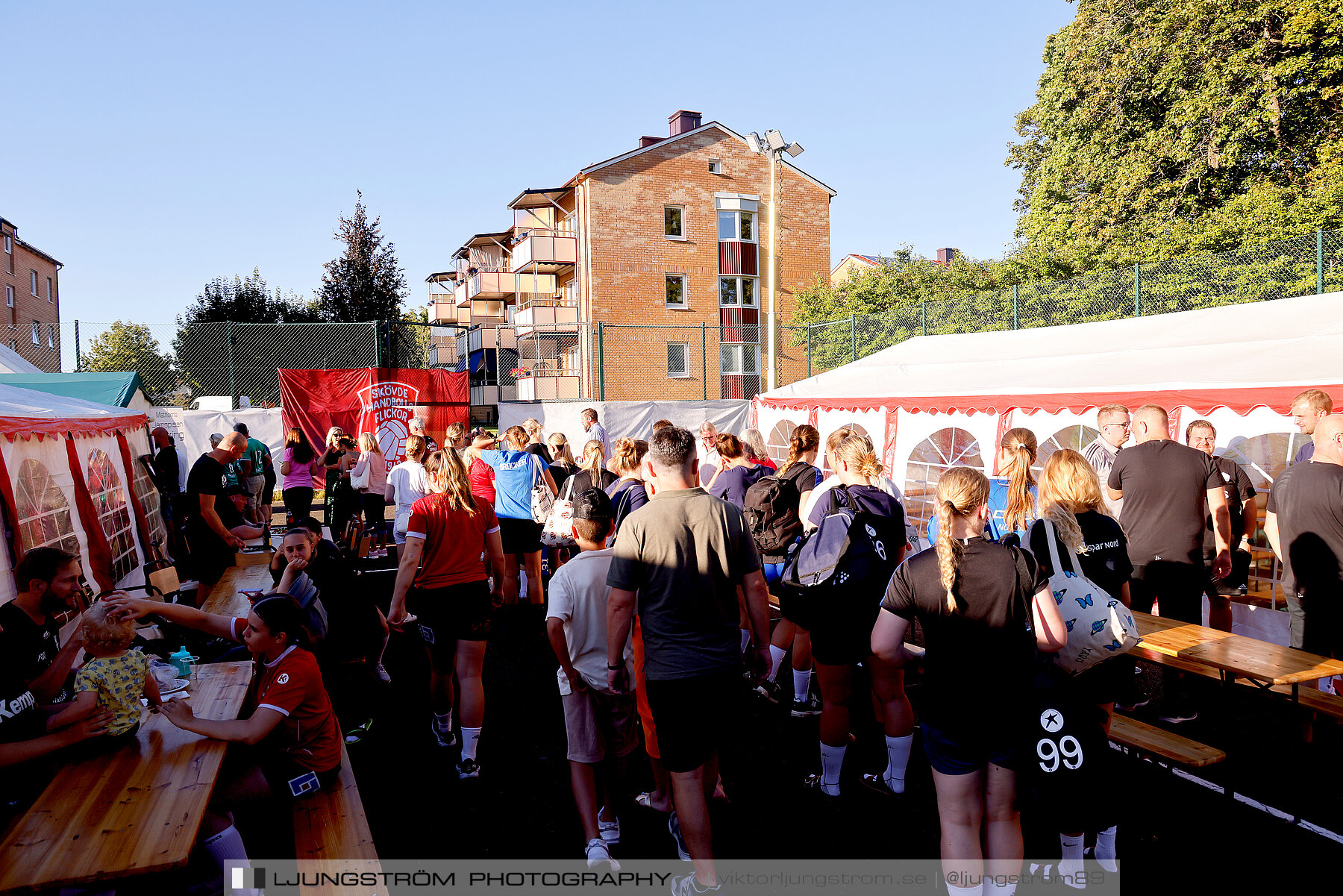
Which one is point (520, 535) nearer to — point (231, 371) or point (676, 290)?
point (231, 371)

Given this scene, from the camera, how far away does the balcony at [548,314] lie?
102 ft

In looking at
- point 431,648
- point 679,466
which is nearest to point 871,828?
point 679,466

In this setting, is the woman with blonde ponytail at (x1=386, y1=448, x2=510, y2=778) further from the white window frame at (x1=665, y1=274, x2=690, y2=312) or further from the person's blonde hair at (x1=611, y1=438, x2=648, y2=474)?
the white window frame at (x1=665, y1=274, x2=690, y2=312)

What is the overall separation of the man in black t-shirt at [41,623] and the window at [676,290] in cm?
2682

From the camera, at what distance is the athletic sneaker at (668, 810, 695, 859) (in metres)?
3.58

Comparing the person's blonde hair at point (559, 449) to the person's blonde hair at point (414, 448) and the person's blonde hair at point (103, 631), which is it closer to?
the person's blonde hair at point (414, 448)

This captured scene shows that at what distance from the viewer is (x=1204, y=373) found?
6.94m

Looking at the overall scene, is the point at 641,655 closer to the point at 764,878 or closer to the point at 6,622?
the point at 764,878

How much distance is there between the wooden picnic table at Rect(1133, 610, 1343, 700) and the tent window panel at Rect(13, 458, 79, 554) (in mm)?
6440

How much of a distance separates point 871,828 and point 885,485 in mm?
1830

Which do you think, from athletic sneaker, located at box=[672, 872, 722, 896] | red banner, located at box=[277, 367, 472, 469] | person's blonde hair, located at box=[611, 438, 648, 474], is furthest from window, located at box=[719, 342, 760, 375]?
athletic sneaker, located at box=[672, 872, 722, 896]

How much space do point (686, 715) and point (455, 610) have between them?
74.5 inches

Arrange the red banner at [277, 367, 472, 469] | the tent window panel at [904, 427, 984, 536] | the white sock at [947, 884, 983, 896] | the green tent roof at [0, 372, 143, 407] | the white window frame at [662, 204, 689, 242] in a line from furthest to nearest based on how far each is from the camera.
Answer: the white window frame at [662, 204, 689, 242] < the red banner at [277, 367, 472, 469] < the tent window panel at [904, 427, 984, 536] < the green tent roof at [0, 372, 143, 407] < the white sock at [947, 884, 983, 896]

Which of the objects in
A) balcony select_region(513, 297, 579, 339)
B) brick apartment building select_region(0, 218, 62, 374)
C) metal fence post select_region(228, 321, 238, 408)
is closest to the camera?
metal fence post select_region(228, 321, 238, 408)
